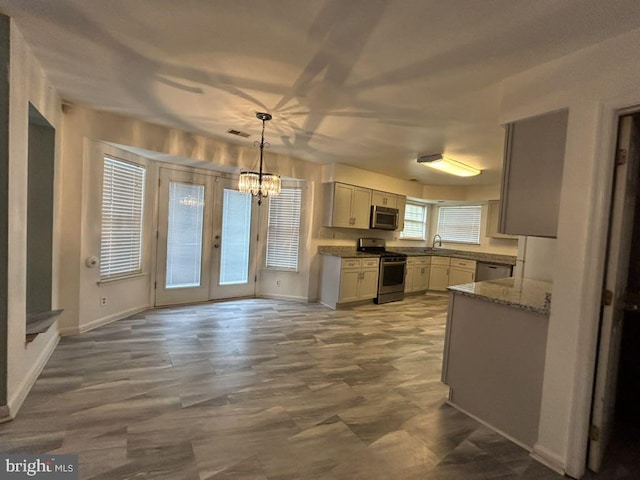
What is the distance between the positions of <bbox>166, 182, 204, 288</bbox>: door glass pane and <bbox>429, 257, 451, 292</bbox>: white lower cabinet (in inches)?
197

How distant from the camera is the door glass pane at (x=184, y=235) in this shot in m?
4.76

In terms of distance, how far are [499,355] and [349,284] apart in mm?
3182

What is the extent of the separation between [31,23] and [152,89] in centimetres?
89

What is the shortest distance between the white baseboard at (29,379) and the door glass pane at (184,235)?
1.83m

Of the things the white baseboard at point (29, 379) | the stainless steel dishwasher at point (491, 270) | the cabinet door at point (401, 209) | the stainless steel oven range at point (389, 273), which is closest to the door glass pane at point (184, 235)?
the white baseboard at point (29, 379)

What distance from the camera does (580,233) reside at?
1766 mm

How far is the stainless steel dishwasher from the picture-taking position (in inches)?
237

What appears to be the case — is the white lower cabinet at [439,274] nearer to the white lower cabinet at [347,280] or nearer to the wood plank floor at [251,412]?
the white lower cabinet at [347,280]

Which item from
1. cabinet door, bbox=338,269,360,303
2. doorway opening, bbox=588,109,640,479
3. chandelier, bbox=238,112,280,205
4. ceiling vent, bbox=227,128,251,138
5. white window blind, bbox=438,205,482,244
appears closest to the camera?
doorway opening, bbox=588,109,640,479

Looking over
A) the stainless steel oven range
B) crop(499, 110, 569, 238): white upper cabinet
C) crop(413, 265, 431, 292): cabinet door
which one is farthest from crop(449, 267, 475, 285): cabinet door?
crop(499, 110, 569, 238): white upper cabinet

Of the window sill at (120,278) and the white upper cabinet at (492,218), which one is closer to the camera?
the window sill at (120,278)

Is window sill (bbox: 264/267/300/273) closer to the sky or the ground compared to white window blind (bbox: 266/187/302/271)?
closer to the ground

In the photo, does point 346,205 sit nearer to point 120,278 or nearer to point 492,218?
point 492,218

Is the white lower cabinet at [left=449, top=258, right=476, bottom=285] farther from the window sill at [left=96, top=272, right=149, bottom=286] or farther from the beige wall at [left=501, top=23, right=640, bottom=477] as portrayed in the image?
the window sill at [left=96, top=272, right=149, bottom=286]
